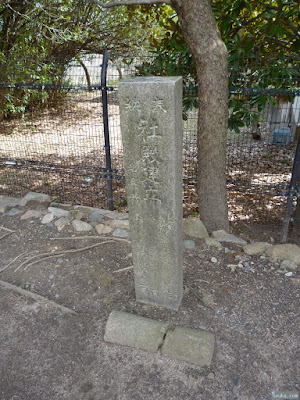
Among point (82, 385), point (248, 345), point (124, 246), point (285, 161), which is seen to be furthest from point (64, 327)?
point (285, 161)

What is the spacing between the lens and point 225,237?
391 cm

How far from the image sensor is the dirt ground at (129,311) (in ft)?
7.52

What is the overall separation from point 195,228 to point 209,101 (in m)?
1.43

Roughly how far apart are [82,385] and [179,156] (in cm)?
173

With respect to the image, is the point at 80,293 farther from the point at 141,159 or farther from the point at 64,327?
the point at 141,159

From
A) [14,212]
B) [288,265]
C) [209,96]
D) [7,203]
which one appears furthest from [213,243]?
[7,203]

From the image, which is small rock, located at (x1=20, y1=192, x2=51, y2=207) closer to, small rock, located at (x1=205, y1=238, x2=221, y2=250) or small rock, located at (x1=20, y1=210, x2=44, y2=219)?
small rock, located at (x1=20, y1=210, x2=44, y2=219)

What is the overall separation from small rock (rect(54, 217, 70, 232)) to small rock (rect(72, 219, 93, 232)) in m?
0.11

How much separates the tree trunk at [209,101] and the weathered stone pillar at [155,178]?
125 centimetres

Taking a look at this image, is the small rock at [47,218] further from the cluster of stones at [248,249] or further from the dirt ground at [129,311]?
the cluster of stones at [248,249]

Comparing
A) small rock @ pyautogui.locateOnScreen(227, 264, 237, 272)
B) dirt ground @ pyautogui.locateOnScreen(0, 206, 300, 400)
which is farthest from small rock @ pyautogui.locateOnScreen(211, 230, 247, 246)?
small rock @ pyautogui.locateOnScreen(227, 264, 237, 272)

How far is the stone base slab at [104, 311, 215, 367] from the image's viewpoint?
2.42 m

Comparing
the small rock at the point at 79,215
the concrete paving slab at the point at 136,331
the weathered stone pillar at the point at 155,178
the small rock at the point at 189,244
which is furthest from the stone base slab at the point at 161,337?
the small rock at the point at 79,215

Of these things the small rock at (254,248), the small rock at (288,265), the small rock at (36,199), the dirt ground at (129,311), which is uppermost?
the small rock at (36,199)
